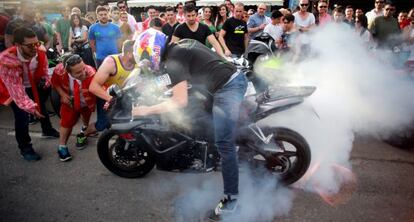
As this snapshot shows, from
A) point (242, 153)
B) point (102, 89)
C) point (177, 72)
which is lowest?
point (242, 153)

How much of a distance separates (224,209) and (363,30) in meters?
5.41

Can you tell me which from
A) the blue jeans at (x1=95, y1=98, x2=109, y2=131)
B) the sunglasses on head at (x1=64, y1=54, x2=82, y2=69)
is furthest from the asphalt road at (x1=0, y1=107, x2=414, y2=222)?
the sunglasses on head at (x1=64, y1=54, x2=82, y2=69)

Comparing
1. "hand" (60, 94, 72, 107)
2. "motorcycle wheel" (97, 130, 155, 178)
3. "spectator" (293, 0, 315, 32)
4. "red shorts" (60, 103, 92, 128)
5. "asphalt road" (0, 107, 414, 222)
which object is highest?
"spectator" (293, 0, 315, 32)

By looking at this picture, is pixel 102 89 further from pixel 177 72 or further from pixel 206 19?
pixel 206 19

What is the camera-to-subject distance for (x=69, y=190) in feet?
12.6

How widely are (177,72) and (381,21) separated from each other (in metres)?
5.69

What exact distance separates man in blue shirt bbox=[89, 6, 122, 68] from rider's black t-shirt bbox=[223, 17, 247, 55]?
219 cm

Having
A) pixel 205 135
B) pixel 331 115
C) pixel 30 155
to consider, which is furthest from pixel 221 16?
pixel 205 135

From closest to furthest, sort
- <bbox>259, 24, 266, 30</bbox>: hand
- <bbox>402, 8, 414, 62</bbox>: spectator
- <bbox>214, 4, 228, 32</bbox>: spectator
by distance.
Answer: <bbox>402, 8, 414, 62</bbox>: spectator → <bbox>259, 24, 266, 30</bbox>: hand → <bbox>214, 4, 228, 32</bbox>: spectator

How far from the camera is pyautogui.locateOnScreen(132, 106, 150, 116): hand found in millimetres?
3246

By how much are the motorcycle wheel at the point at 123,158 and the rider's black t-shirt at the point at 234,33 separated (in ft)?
12.5

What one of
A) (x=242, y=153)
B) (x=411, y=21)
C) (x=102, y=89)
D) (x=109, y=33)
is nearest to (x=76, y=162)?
(x=102, y=89)

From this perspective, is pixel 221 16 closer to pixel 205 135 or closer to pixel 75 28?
pixel 75 28

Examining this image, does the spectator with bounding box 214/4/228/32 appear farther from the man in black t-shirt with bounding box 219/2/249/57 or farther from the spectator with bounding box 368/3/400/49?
the spectator with bounding box 368/3/400/49
